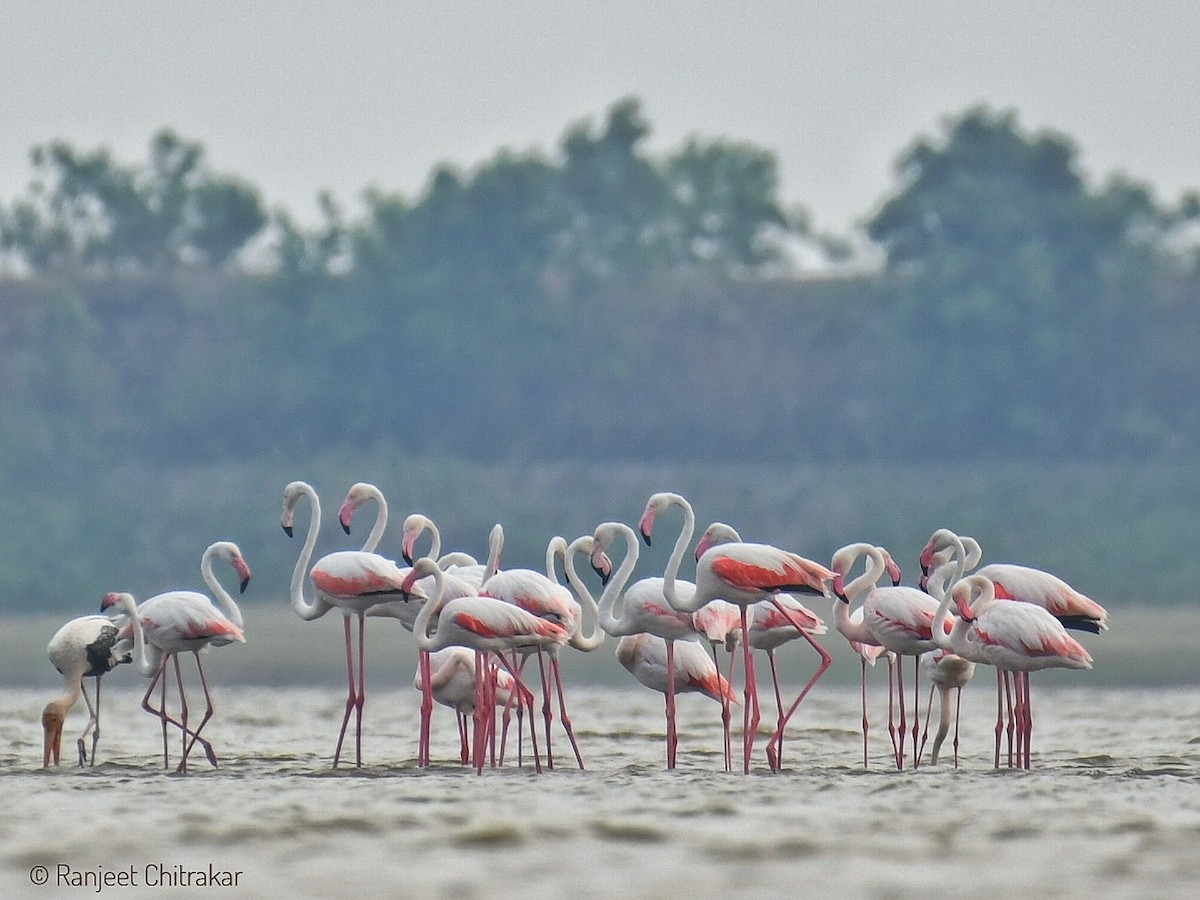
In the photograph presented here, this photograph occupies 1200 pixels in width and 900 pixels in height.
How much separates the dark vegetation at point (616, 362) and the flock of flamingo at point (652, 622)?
2153 centimetres

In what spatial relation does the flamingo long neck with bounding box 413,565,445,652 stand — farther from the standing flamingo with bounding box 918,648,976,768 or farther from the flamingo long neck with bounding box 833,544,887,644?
the standing flamingo with bounding box 918,648,976,768

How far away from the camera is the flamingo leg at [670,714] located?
10359 mm

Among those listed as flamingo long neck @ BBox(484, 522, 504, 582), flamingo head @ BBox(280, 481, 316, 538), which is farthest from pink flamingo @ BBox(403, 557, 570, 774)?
flamingo head @ BBox(280, 481, 316, 538)

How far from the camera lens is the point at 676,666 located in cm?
1105

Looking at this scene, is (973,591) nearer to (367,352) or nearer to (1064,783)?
(1064,783)

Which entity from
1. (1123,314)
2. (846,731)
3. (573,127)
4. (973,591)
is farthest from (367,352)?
(973,591)

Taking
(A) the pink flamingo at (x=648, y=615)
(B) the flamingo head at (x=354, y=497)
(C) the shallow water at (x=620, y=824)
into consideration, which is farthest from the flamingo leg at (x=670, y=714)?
(B) the flamingo head at (x=354, y=497)

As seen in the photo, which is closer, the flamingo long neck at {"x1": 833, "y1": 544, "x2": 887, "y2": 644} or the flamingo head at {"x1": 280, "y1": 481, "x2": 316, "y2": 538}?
the flamingo long neck at {"x1": 833, "y1": 544, "x2": 887, "y2": 644}

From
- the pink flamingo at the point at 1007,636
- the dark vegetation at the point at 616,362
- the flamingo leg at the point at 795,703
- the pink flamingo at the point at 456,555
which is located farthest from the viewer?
the dark vegetation at the point at 616,362

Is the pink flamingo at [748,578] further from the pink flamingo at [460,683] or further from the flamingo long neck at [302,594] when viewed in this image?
the flamingo long neck at [302,594]

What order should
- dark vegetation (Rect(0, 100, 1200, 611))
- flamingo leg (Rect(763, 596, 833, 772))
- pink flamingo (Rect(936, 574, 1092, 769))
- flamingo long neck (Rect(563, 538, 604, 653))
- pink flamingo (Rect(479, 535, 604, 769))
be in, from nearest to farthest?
pink flamingo (Rect(936, 574, 1092, 769))
flamingo leg (Rect(763, 596, 833, 772))
pink flamingo (Rect(479, 535, 604, 769))
flamingo long neck (Rect(563, 538, 604, 653))
dark vegetation (Rect(0, 100, 1200, 611))

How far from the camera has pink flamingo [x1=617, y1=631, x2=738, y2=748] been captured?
36.1ft

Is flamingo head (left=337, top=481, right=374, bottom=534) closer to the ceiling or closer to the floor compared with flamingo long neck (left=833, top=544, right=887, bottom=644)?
closer to the ceiling

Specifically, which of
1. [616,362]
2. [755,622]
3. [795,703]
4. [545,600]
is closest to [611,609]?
[545,600]
